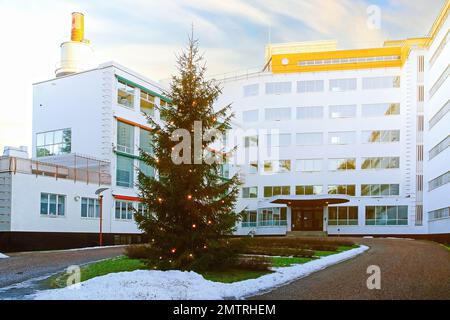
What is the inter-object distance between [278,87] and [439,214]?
26804 mm

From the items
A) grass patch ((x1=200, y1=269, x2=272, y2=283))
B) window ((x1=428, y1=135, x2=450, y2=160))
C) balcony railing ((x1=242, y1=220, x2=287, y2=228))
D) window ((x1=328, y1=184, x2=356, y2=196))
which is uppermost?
window ((x1=428, y1=135, x2=450, y2=160))

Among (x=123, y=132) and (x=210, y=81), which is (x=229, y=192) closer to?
(x=210, y=81)

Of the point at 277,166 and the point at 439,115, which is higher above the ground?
the point at 439,115

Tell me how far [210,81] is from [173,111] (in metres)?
1.57

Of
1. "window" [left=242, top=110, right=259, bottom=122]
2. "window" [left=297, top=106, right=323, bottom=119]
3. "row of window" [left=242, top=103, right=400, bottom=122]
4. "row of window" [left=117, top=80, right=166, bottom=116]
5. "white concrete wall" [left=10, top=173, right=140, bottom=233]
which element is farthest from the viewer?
"window" [left=242, top=110, right=259, bottom=122]

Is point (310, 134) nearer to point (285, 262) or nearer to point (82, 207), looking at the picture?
point (82, 207)

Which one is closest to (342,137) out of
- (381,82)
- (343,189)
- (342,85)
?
(343,189)

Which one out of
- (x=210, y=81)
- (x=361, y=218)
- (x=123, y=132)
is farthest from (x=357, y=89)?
(x=210, y=81)

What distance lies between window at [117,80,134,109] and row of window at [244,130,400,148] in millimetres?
26396

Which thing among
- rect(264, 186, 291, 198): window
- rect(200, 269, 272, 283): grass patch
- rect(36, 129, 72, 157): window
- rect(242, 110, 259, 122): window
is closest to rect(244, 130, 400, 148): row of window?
rect(242, 110, 259, 122): window

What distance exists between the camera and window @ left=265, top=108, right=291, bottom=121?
60.0 meters

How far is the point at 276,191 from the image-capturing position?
60.1 m

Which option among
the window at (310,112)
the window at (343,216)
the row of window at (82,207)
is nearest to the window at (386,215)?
the window at (343,216)

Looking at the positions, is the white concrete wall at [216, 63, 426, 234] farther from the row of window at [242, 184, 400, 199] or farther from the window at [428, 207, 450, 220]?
the window at [428, 207, 450, 220]
